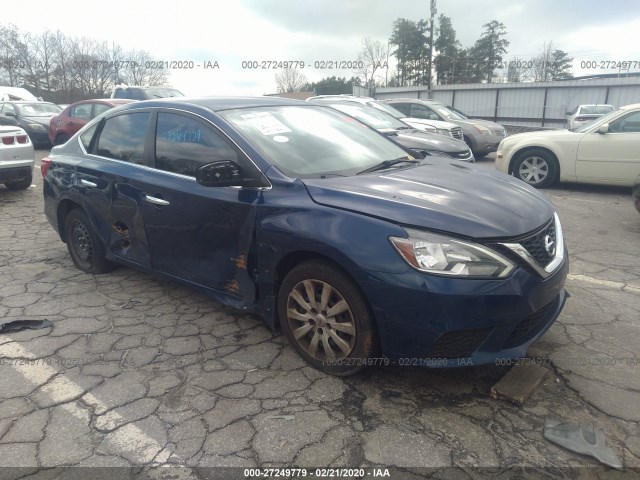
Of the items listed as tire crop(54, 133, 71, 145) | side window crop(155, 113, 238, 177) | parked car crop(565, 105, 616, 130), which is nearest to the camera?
side window crop(155, 113, 238, 177)

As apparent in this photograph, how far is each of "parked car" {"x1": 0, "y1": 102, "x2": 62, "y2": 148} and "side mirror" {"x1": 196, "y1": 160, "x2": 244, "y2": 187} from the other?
13.1m

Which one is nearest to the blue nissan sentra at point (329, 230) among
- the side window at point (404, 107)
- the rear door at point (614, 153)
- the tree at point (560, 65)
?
the rear door at point (614, 153)

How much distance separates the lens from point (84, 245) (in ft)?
15.2

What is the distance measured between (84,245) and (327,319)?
2.95 meters

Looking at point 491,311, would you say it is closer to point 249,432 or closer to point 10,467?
point 249,432

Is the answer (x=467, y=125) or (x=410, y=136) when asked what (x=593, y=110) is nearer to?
(x=467, y=125)

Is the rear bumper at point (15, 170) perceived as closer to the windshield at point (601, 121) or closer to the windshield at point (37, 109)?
the windshield at point (37, 109)

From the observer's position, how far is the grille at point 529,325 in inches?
100

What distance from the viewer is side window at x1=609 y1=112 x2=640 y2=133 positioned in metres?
7.43

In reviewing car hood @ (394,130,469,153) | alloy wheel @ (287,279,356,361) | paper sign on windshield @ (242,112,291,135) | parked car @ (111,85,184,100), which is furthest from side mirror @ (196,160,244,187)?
parked car @ (111,85,184,100)

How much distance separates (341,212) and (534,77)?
37.1 meters

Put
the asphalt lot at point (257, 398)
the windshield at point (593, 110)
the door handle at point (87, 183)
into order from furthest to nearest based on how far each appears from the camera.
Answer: the windshield at point (593, 110)
the door handle at point (87, 183)
the asphalt lot at point (257, 398)

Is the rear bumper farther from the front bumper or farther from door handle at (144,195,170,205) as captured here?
the front bumper

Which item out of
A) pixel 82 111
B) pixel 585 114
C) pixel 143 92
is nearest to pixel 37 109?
pixel 143 92
